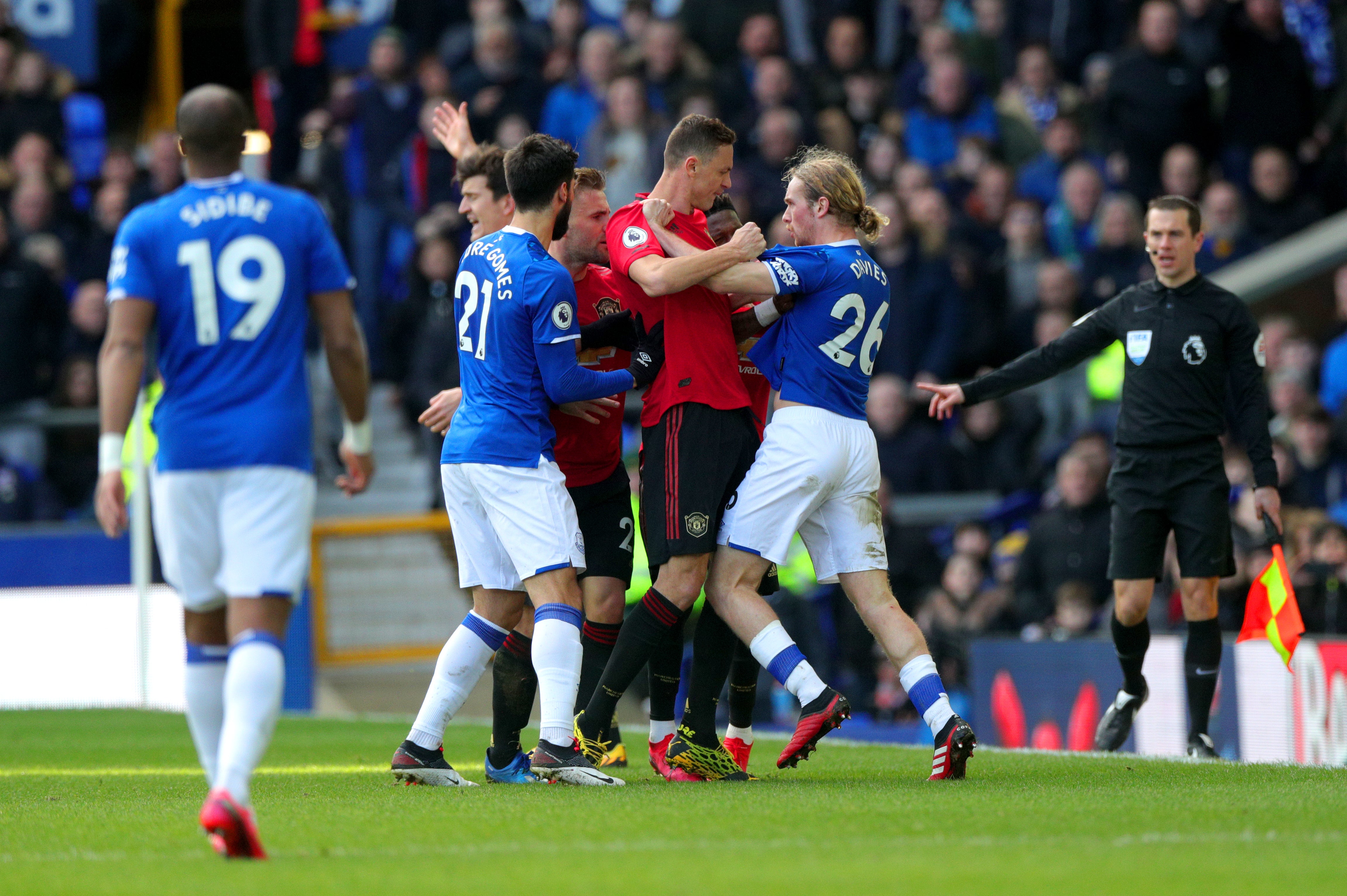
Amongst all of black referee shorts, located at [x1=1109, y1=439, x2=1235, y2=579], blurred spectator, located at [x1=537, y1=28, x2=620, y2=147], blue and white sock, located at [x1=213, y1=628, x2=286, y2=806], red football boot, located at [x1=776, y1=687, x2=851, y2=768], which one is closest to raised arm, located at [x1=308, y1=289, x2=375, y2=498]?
blue and white sock, located at [x1=213, y1=628, x2=286, y2=806]

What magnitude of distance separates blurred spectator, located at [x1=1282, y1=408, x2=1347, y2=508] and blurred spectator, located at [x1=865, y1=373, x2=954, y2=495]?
2987 millimetres

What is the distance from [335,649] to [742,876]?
413 inches

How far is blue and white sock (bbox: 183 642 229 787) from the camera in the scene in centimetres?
480

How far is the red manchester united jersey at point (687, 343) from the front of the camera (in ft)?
21.2

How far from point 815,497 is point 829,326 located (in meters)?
0.62

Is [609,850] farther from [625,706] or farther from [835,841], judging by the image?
[625,706]

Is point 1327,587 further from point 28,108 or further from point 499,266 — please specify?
point 28,108

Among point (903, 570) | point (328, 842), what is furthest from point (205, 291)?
point (903, 570)

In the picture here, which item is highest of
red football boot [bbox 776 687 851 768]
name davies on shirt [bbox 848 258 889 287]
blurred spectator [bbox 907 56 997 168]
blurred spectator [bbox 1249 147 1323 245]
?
blurred spectator [bbox 907 56 997 168]

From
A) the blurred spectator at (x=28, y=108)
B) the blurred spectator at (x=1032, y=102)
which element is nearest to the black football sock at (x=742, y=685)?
the blurred spectator at (x=1032, y=102)

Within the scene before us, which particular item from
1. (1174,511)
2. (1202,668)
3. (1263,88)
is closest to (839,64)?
(1263,88)

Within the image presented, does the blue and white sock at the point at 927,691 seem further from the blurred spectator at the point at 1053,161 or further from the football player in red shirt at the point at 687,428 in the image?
the blurred spectator at the point at 1053,161

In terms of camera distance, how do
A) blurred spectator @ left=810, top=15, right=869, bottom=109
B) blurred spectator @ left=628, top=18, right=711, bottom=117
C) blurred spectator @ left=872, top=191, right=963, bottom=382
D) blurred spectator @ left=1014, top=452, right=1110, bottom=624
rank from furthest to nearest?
1. blurred spectator @ left=810, top=15, right=869, bottom=109
2. blurred spectator @ left=628, top=18, right=711, bottom=117
3. blurred spectator @ left=872, top=191, right=963, bottom=382
4. blurred spectator @ left=1014, top=452, right=1110, bottom=624

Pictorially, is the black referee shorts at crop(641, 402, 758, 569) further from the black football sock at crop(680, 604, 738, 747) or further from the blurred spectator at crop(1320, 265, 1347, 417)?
the blurred spectator at crop(1320, 265, 1347, 417)
